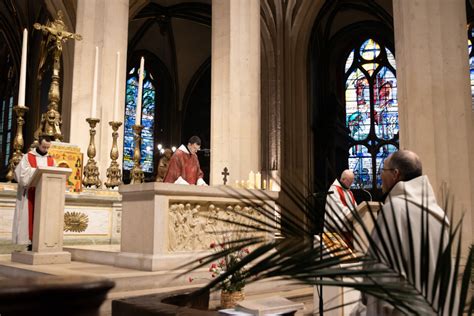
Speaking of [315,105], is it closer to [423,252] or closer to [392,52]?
[392,52]

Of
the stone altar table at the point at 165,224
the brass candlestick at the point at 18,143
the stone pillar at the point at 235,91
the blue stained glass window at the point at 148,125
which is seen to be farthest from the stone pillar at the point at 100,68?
the blue stained glass window at the point at 148,125

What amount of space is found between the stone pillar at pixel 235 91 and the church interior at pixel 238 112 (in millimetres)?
26

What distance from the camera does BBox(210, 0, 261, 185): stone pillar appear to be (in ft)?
32.2

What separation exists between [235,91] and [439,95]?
3.79 m

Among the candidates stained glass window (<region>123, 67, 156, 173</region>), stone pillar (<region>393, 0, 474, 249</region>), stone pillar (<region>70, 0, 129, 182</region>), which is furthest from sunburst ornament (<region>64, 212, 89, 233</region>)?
stained glass window (<region>123, 67, 156, 173</region>)

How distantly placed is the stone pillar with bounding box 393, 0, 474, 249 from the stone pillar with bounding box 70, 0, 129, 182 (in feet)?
16.1

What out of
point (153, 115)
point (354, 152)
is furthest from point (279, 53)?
point (153, 115)

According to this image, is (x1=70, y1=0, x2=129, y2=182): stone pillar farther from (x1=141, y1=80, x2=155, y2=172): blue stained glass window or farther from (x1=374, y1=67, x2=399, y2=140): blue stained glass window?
(x1=374, y1=67, x2=399, y2=140): blue stained glass window

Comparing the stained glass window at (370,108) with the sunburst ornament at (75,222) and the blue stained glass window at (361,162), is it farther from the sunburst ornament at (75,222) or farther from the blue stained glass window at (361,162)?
the sunburst ornament at (75,222)

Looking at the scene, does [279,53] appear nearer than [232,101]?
No

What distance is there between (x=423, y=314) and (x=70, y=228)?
712 cm

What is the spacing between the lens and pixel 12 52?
71.8 feet

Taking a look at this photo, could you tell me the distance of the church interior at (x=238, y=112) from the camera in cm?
602

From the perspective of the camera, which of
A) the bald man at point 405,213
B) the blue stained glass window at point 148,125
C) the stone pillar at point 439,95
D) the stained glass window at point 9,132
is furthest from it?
the blue stained glass window at point 148,125
